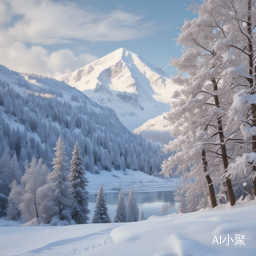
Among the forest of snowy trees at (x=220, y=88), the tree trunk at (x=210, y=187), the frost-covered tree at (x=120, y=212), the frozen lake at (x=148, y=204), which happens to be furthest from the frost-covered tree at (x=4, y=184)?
the tree trunk at (x=210, y=187)

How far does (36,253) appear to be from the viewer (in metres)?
5.60

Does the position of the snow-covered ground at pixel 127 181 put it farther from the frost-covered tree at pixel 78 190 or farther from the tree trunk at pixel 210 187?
the tree trunk at pixel 210 187

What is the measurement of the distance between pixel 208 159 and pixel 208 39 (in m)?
5.65

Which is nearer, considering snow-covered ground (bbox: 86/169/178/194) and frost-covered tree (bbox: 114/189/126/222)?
frost-covered tree (bbox: 114/189/126/222)

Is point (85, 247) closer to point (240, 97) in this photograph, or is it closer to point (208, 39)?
point (240, 97)

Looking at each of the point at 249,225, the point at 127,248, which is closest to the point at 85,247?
the point at 127,248

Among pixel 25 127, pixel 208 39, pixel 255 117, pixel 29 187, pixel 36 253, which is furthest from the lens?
pixel 25 127

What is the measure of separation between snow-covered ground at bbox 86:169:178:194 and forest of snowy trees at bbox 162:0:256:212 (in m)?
67.5

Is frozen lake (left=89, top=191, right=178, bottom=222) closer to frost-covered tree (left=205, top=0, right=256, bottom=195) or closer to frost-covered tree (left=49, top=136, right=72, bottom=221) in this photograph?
frost-covered tree (left=49, top=136, right=72, bottom=221)

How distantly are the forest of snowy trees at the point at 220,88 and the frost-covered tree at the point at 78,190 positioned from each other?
16.8m

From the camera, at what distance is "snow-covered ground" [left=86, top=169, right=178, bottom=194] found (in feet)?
261

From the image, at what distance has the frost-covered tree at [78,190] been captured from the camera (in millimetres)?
24188

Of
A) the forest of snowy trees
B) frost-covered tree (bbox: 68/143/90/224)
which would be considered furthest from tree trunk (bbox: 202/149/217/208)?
frost-covered tree (bbox: 68/143/90/224)

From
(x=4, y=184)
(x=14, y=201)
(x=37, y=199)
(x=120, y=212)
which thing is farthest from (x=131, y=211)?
(x=4, y=184)
